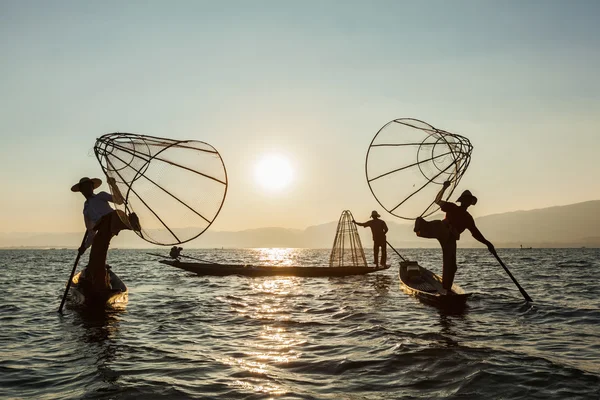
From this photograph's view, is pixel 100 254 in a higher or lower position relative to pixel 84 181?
lower

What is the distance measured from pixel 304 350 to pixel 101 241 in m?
7.19

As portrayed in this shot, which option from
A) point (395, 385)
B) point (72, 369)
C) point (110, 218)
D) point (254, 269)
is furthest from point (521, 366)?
point (254, 269)

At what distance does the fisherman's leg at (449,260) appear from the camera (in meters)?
13.7

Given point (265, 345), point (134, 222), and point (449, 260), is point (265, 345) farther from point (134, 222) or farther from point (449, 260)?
point (449, 260)

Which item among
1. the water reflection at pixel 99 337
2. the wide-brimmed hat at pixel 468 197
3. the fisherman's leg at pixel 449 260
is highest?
the wide-brimmed hat at pixel 468 197

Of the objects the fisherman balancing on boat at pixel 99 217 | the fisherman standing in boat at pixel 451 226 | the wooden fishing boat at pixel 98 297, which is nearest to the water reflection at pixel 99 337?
the wooden fishing boat at pixel 98 297

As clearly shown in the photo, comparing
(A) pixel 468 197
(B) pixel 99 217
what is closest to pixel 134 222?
(B) pixel 99 217

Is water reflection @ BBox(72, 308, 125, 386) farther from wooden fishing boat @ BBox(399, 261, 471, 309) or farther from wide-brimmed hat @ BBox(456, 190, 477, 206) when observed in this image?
wide-brimmed hat @ BBox(456, 190, 477, 206)

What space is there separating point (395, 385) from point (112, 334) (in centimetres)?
656

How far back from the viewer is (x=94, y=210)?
41.5 ft

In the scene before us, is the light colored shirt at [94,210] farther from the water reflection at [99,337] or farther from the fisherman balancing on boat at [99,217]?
the water reflection at [99,337]

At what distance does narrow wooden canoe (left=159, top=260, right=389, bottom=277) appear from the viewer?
26281mm

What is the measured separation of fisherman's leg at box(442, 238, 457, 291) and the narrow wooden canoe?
1158 cm

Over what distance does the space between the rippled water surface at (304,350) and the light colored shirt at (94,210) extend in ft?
7.50
